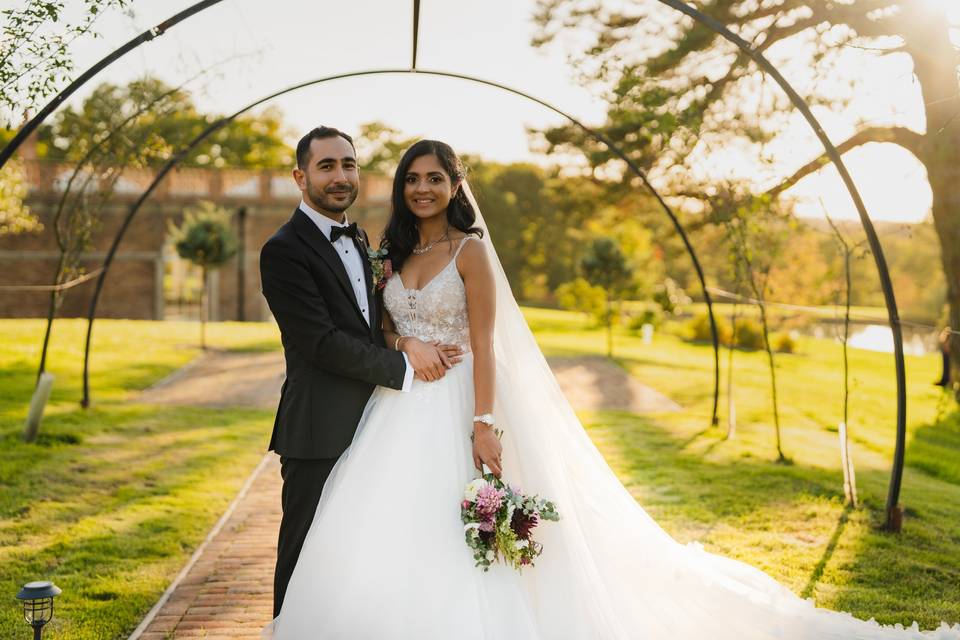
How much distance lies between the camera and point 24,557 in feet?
17.5

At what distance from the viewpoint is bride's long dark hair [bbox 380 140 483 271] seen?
347 centimetres

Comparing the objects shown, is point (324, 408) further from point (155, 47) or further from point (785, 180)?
point (155, 47)

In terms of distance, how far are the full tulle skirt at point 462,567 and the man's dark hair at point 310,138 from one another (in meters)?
1.00

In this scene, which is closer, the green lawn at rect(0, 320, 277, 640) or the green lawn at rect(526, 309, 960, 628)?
the green lawn at rect(0, 320, 277, 640)

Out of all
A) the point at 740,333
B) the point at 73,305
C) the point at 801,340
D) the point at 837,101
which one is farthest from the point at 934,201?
the point at 73,305

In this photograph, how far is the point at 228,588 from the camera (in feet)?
15.6

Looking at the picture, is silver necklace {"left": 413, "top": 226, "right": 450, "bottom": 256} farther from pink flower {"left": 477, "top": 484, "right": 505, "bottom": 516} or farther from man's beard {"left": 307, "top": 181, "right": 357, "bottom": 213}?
pink flower {"left": 477, "top": 484, "right": 505, "bottom": 516}

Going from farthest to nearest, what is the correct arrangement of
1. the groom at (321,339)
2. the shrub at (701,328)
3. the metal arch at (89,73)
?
1. the shrub at (701,328)
2. the metal arch at (89,73)
3. the groom at (321,339)

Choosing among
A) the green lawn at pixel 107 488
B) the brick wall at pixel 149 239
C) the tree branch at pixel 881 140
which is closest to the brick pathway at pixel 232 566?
the green lawn at pixel 107 488

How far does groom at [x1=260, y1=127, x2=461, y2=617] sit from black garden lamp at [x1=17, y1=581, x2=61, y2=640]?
85 cm

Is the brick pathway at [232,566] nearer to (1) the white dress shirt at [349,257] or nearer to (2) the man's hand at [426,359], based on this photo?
(2) the man's hand at [426,359]

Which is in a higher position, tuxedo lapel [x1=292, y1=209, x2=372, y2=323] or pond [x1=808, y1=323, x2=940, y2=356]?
tuxedo lapel [x1=292, y1=209, x2=372, y2=323]

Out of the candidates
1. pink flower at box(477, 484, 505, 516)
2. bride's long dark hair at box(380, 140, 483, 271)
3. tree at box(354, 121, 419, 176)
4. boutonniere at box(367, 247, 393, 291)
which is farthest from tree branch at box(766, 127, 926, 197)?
tree at box(354, 121, 419, 176)

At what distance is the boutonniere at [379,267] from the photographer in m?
3.51
